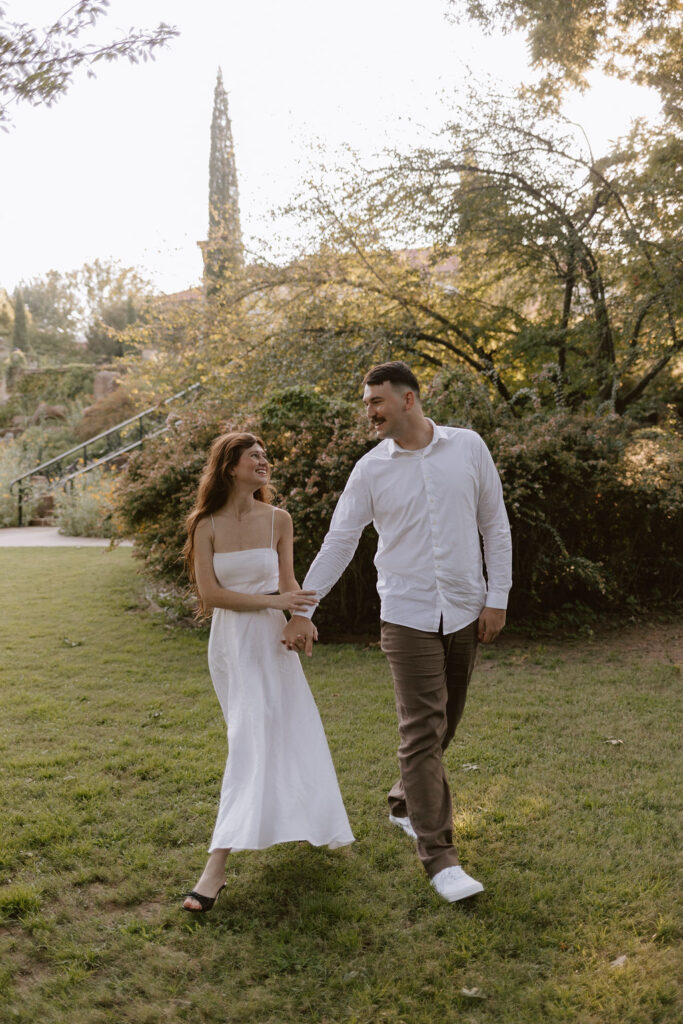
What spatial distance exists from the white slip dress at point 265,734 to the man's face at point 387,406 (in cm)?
74

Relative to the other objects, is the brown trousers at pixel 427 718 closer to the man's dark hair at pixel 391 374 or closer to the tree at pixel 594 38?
the man's dark hair at pixel 391 374

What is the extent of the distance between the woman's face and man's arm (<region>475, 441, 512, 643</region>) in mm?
932

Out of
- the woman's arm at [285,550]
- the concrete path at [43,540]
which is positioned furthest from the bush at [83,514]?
the woman's arm at [285,550]

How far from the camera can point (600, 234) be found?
10609 mm

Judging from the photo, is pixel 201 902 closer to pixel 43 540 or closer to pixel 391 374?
pixel 391 374

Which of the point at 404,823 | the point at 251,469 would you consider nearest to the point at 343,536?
the point at 251,469

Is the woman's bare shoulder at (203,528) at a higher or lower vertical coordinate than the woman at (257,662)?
higher

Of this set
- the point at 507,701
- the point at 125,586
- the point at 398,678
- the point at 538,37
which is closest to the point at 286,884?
the point at 398,678

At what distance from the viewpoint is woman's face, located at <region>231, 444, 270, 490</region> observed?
11.7 feet

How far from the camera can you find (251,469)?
11.7ft

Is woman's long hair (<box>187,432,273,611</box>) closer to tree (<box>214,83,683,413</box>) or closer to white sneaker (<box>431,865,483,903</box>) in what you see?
white sneaker (<box>431,865,483,903</box>)

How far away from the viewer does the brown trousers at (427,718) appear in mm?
3289

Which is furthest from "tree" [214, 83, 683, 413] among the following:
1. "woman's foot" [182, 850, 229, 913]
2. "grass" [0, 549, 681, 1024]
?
"woman's foot" [182, 850, 229, 913]

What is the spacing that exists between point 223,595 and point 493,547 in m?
1.15
